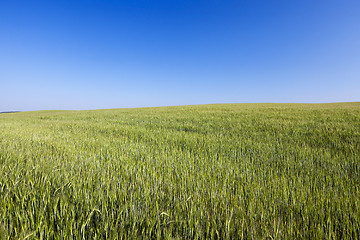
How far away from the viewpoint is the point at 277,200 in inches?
70.1

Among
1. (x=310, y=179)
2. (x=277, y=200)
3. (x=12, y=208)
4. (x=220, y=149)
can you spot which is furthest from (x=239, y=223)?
(x=220, y=149)

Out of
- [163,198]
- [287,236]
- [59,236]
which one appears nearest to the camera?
[59,236]

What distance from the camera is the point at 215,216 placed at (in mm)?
1416

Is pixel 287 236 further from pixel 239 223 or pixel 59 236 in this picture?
pixel 59 236

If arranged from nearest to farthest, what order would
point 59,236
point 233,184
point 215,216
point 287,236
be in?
point 59,236
point 287,236
point 215,216
point 233,184

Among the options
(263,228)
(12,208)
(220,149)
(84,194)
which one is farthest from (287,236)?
(220,149)

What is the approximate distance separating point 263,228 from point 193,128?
6459mm

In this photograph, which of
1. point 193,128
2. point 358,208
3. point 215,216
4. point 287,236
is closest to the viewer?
point 287,236

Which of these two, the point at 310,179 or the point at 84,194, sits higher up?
the point at 84,194

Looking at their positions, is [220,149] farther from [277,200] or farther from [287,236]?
A: [287,236]

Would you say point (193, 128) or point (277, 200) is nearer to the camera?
point (277, 200)

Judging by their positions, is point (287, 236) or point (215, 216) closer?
point (287, 236)

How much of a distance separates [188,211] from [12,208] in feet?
5.17

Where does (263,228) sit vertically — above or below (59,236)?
below
